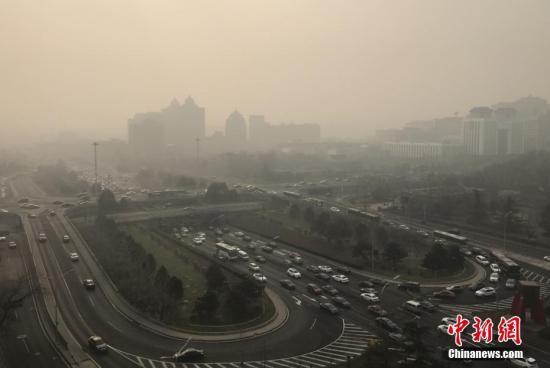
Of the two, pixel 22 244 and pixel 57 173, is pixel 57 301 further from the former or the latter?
pixel 57 173

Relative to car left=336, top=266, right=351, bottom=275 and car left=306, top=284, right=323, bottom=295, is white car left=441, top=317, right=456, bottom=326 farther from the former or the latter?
car left=336, top=266, right=351, bottom=275

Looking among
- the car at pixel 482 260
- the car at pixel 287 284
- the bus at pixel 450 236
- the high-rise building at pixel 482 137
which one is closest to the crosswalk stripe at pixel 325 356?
the car at pixel 287 284

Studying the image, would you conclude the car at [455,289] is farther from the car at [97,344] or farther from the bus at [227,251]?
the car at [97,344]

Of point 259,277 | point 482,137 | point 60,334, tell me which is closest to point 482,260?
point 259,277

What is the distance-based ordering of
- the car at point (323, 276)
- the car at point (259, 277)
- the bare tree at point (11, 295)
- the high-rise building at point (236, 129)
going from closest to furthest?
the bare tree at point (11, 295) < the car at point (259, 277) < the car at point (323, 276) < the high-rise building at point (236, 129)

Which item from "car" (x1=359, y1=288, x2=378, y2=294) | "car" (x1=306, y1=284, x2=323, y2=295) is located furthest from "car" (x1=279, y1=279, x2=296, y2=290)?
"car" (x1=359, y1=288, x2=378, y2=294)
